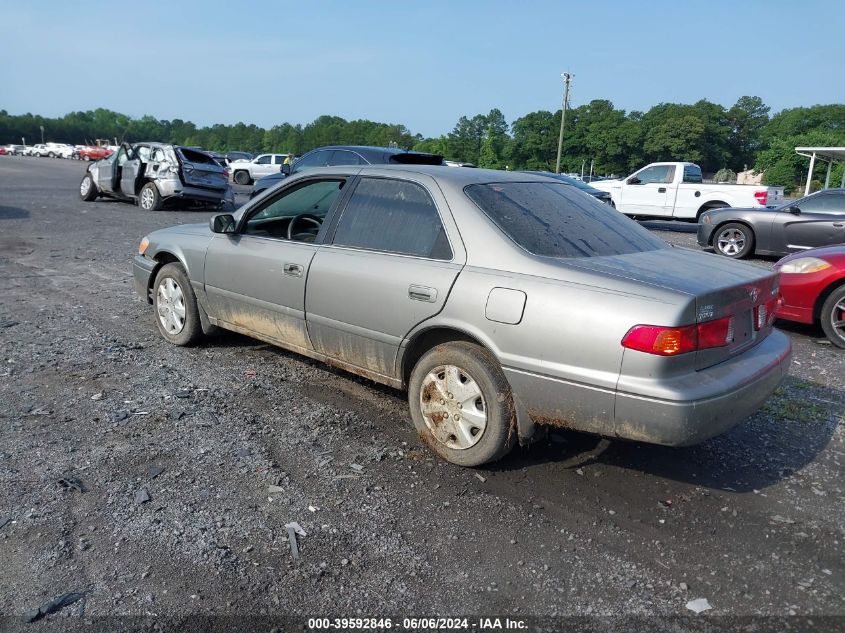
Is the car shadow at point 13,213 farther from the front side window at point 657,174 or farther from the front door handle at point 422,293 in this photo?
the front side window at point 657,174

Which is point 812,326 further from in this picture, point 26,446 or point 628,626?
point 26,446

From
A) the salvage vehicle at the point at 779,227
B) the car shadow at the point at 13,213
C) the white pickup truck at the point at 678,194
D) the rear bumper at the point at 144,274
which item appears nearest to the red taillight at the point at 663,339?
the rear bumper at the point at 144,274

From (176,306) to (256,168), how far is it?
3034 centimetres

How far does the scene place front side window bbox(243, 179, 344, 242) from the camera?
4904 mm

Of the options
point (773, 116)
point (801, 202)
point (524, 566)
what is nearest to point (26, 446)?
point (524, 566)

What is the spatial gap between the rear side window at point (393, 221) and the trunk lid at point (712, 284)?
855 millimetres

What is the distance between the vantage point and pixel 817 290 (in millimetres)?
6676

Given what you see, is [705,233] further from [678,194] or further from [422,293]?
[422,293]

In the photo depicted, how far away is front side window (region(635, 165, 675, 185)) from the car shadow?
1564cm

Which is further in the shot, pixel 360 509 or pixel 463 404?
pixel 463 404

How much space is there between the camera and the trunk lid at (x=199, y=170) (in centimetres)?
1653

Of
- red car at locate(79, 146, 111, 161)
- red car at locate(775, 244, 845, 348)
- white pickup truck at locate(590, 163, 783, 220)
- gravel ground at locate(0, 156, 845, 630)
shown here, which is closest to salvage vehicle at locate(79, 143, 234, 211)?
white pickup truck at locate(590, 163, 783, 220)

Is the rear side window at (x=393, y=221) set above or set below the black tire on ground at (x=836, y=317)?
above

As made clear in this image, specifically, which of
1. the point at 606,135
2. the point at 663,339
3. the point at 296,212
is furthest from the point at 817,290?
the point at 606,135
